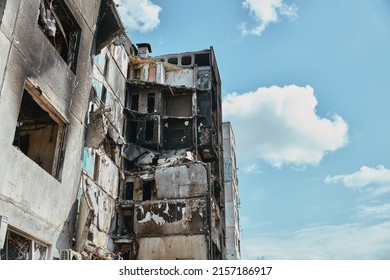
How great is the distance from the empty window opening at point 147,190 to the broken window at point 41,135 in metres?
10.9

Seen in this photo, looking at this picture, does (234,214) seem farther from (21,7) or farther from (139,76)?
(21,7)

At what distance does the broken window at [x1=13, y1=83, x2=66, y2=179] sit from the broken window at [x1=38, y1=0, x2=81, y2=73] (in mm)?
1976

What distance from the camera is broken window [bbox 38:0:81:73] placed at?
41.9 ft

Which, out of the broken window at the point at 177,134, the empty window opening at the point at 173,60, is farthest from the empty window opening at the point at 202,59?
the broken window at the point at 177,134

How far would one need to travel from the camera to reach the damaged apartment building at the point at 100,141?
10875 mm

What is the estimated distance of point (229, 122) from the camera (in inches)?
1895

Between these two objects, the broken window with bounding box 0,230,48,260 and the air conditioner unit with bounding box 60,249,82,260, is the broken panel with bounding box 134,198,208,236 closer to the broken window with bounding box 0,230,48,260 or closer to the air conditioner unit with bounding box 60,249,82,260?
the air conditioner unit with bounding box 60,249,82,260

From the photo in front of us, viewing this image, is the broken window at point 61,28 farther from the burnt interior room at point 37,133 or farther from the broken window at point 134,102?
the broken window at point 134,102

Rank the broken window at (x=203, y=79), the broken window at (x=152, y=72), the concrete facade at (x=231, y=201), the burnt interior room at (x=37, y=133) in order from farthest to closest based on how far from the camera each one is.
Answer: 1. the concrete facade at (x=231, y=201)
2. the broken window at (x=203, y=79)
3. the broken window at (x=152, y=72)
4. the burnt interior room at (x=37, y=133)

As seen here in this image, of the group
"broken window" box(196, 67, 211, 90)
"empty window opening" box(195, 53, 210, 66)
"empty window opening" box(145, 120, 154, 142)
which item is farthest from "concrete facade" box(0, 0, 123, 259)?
"empty window opening" box(195, 53, 210, 66)

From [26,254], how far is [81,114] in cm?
541

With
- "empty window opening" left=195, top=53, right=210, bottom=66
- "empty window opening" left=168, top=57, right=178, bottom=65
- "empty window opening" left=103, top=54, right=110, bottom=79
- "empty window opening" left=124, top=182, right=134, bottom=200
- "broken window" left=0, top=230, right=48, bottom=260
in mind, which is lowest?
"broken window" left=0, top=230, right=48, bottom=260

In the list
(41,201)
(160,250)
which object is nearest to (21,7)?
(41,201)
